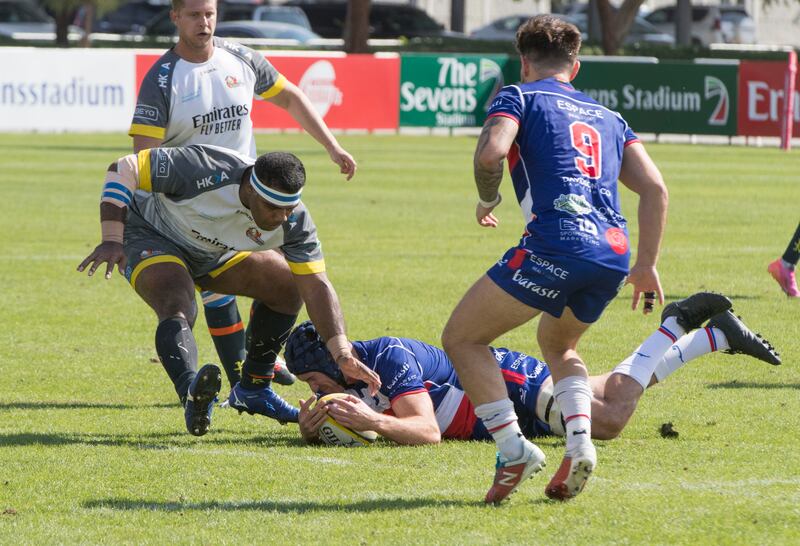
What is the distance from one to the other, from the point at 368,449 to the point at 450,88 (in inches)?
985

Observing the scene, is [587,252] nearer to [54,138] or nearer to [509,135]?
[509,135]

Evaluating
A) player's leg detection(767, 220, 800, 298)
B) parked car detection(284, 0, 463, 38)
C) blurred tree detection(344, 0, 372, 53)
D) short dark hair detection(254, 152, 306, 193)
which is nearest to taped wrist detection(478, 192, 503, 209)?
short dark hair detection(254, 152, 306, 193)

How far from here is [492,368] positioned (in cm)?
592

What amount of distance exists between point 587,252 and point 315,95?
24997 millimetres

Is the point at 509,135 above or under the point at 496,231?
above

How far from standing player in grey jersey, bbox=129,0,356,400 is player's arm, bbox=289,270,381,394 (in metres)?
0.81

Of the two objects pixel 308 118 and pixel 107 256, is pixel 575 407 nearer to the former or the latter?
pixel 107 256

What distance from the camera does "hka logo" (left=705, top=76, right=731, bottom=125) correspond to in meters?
29.9

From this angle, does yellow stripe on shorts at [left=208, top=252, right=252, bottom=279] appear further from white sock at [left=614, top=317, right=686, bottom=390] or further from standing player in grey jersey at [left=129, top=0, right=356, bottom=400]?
white sock at [left=614, top=317, right=686, bottom=390]

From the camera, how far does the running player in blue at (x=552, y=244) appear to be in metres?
5.77

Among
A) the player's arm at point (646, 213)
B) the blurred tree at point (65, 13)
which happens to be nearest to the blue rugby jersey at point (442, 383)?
the player's arm at point (646, 213)

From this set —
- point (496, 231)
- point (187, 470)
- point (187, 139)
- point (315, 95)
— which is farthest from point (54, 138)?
point (187, 470)

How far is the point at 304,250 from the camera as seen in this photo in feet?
23.8

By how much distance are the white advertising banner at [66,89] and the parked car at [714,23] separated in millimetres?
30282
